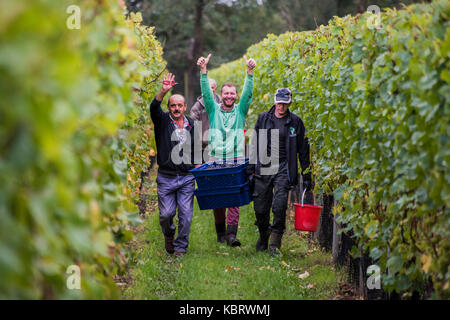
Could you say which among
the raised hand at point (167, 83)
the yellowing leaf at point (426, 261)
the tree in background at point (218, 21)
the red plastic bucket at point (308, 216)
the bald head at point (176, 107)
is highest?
the tree in background at point (218, 21)

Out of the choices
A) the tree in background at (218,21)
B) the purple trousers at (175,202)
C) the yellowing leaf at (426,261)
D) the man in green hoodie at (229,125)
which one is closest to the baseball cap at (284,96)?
the man in green hoodie at (229,125)

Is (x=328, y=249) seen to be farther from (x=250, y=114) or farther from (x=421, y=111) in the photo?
(x=250, y=114)

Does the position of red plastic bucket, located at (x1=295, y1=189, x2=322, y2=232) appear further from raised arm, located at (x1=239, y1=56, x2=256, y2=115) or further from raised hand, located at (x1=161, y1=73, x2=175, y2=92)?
raised hand, located at (x1=161, y1=73, x2=175, y2=92)

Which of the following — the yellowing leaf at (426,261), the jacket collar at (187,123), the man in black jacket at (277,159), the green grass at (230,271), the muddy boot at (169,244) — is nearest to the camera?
the yellowing leaf at (426,261)

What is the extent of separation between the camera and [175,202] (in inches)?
265

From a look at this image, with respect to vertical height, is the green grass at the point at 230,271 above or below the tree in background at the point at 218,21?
below

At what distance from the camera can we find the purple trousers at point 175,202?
259 inches

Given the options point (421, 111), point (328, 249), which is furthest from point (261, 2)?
point (421, 111)

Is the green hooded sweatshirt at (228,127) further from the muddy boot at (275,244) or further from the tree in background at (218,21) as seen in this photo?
the tree in background at (218,21)

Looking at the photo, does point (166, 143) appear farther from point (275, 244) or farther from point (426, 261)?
point (426, 261)

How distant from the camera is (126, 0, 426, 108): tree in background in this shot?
32031 mm

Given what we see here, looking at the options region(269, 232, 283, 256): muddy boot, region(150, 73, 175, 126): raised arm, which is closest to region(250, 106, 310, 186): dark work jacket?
region(269, 232, 283, 256): muddy boot

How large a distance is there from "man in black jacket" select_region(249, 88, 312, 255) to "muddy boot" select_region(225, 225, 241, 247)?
55cm

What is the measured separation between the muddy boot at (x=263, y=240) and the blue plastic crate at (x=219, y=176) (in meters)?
0.73
